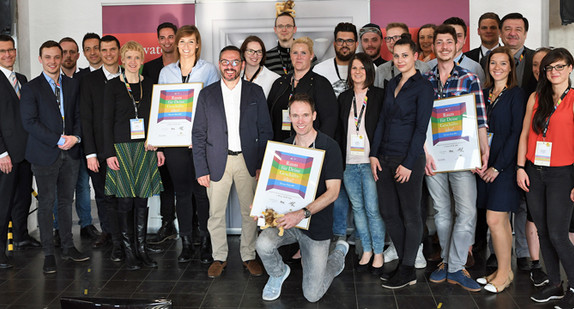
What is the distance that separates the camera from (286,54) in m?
5.25

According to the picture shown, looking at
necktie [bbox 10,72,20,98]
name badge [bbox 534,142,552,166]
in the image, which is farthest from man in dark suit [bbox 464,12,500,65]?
necktie [bbox 10,72,20,98]

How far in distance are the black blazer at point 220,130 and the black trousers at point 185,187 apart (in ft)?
1.12

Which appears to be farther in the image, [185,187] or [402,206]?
[185,187]

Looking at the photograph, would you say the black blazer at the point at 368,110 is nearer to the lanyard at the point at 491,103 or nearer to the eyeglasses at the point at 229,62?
the lanyard at the point at 491,103

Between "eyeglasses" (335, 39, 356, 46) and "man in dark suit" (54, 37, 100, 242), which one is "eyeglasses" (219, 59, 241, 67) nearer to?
"eyeglasses" (335, 39, 356, 46)

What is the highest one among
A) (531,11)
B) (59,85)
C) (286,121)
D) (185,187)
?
(531,11)

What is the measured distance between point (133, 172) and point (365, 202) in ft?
6.37

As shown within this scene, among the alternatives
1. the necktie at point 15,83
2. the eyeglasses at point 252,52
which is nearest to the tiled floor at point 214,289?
the necktie at point 15,83

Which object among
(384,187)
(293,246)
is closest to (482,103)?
(384,187)

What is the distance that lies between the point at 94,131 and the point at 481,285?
11.4 ft

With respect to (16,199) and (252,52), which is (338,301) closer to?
(252,52)

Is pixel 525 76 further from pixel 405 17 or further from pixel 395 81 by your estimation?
pixel 405 17

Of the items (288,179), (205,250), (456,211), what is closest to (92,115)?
(205,250)

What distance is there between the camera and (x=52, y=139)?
4391mm
